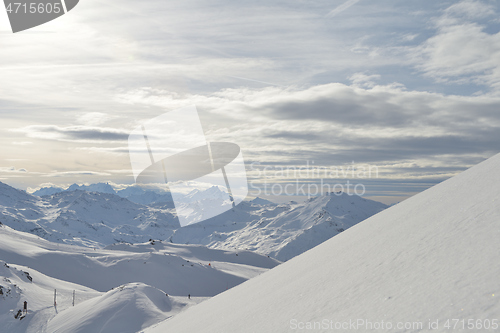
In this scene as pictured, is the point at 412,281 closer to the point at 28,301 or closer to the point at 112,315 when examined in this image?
the point at 112,315

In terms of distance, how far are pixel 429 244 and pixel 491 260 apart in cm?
155

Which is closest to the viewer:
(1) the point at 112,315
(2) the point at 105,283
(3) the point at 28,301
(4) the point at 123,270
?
(1) the point at 112,315

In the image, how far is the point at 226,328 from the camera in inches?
292

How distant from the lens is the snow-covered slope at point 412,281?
3791 millimetres

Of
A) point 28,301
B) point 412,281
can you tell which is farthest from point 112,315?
point 412,281

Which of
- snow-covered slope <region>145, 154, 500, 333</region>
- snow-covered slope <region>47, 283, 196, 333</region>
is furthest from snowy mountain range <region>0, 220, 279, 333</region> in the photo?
snow-covered slope <region>145, 154, 500, 333</region>

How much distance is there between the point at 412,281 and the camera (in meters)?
4.74

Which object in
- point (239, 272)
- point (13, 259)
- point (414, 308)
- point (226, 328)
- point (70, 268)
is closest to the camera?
point (414, 308)

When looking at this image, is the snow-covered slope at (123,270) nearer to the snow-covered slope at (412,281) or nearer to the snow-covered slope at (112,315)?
the snow-covered slope at (112,315)

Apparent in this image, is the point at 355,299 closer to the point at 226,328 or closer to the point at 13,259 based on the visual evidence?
the point at 226,328

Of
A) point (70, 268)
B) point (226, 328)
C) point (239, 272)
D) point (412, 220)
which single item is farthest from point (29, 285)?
point (239, 272)

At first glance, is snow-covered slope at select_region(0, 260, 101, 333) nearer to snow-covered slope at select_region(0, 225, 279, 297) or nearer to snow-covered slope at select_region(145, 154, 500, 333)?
snow-covered slope at select_region(0, 225, 279, 297)

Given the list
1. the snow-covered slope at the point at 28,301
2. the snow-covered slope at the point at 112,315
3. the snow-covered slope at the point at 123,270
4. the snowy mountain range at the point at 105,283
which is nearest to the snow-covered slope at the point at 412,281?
the snow-covered slope at the point at 112,315

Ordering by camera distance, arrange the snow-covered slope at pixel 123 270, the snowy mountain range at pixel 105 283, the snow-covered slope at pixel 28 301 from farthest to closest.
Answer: the snow-covered slope at pixel 123 270 < the snowy mountain range at pixel 105 283 < the snow-covered slope at pixel 28 301
